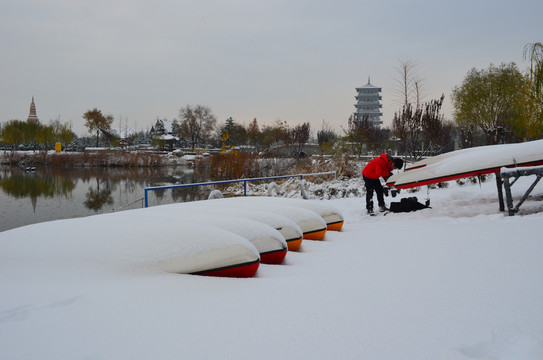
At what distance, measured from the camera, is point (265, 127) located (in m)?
63.3

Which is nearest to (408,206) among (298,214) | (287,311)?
(298,214)

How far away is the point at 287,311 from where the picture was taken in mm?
2174

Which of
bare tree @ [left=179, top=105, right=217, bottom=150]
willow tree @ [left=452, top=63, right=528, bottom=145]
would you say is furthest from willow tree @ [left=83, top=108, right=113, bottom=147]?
willow tree @ [left=452, top=63, right=528, bottom=145]

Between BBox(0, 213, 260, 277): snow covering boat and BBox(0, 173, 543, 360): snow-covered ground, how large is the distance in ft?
0.22

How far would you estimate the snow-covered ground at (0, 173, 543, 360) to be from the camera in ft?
5.72

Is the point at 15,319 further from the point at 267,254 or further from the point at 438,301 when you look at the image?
the point at 438,301

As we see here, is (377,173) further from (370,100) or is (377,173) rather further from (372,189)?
(370,100)

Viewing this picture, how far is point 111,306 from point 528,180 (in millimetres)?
10363

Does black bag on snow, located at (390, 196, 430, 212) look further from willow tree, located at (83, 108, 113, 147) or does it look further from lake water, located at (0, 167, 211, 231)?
willow tree, located at (83, 108, 113, 147)

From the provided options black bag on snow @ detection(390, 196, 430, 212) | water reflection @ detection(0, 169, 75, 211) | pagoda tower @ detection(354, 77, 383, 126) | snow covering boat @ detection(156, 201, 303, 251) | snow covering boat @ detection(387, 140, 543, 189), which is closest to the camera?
snow covering boat @ detection(156, 201, 303, 251)

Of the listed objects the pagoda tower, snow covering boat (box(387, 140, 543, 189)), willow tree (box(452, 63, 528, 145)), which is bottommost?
snow covering boat (box(387, 140, 543, 189))

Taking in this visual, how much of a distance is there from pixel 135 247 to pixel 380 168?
6.53 m

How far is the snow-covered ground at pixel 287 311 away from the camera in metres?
1.74

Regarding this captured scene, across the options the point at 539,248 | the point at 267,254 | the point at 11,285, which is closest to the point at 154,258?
the point at 11,285
